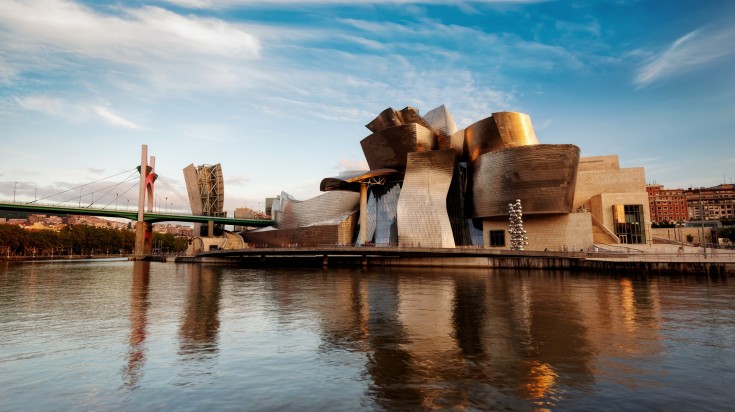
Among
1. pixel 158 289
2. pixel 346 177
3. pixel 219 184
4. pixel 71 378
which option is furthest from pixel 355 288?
pixel 219 184

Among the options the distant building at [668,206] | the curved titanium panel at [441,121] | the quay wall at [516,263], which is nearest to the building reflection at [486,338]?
the quay wall at [516,263]

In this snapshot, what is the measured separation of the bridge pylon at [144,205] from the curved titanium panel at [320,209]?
103ft

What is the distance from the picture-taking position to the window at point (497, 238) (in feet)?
205

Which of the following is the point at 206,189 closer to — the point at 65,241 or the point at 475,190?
the point at 65,241

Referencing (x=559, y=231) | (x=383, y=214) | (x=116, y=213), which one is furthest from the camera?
(x=116, y=213)

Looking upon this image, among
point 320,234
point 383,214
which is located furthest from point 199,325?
point 320,234

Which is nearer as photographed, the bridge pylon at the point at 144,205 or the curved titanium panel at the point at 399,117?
the curved titanium panel at the point at 399,117

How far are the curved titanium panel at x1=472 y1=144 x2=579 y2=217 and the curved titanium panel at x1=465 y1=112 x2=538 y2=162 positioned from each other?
10.5 ft

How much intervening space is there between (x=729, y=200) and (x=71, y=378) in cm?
18753

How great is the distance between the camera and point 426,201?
61625 millimetres

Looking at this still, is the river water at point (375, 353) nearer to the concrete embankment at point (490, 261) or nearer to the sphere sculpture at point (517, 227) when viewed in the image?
the concrete embankment at point (490, 261)

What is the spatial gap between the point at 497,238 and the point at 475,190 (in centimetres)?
770

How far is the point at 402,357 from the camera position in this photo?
1290 centimetres

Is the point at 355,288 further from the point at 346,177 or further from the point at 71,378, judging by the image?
the point at 346,177
